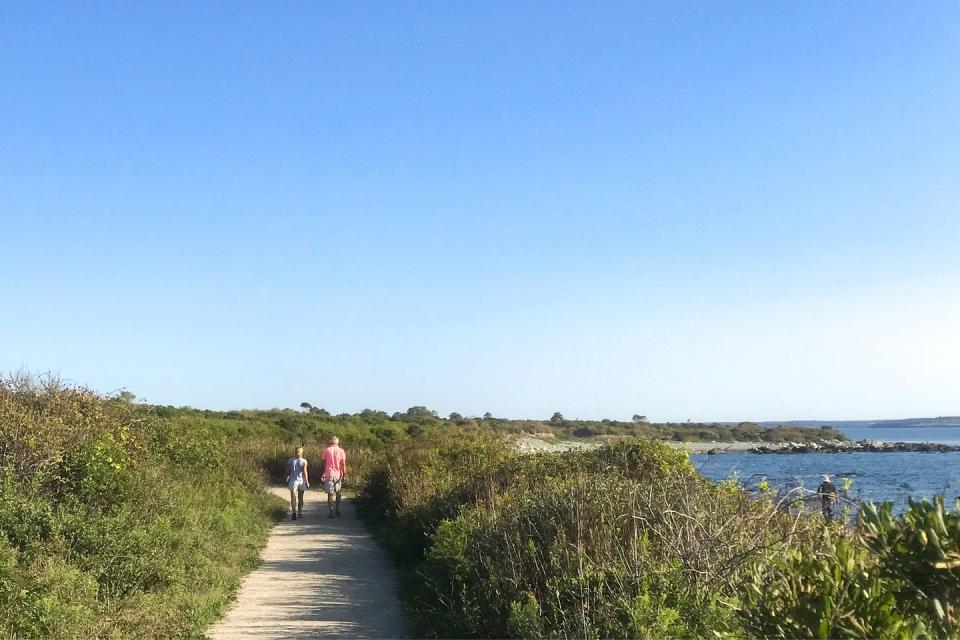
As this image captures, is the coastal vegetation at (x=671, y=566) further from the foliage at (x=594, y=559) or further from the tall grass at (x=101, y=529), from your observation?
the tall grass at (x=101, y=529)

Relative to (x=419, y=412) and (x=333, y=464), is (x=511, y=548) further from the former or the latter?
(x=419, y=412)

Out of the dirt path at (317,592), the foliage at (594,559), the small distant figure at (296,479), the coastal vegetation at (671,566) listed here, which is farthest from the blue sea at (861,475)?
the small distant figure at (296,479)

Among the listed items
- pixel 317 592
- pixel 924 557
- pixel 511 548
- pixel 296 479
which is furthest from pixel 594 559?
pixel 296 479

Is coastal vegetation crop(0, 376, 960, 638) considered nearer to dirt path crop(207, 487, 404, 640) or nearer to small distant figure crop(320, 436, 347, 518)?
dirt path crop(207, 487, 404, 640)

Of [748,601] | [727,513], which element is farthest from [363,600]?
[748,601]

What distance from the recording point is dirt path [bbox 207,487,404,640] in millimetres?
8133

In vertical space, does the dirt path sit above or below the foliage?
below

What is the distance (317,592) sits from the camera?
10.0 metres

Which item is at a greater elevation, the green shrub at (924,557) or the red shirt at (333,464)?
the green shrub at (924,557)

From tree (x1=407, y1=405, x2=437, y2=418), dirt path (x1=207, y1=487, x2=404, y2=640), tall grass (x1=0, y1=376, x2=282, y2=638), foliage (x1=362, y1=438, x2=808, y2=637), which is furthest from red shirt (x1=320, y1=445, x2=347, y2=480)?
tree (x1=407, y1=405, x2=437, y2=418)

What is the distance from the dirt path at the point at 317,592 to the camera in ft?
26.7

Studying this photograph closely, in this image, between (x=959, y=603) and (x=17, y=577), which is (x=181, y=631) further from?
(x=959, y=603)

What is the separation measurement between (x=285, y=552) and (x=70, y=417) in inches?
157

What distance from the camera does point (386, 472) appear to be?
18.6 metres
